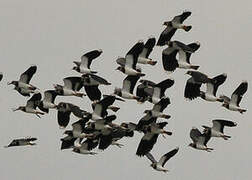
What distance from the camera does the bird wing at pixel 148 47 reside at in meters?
87.9

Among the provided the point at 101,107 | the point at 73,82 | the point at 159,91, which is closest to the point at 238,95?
the point at 159,91

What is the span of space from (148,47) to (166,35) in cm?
102

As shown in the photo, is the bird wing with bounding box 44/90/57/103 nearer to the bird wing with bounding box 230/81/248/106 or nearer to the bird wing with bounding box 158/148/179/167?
the bird wing with bounding box 158/148/179/167

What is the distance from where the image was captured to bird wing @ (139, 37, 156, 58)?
87875 mm

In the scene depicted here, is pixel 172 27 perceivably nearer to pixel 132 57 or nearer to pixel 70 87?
pixel 132 57

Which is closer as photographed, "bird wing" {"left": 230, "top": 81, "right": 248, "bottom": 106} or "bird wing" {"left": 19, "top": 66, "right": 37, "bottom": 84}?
"bird wing" {"left": 230, "top": 81, "right": 248, "bottom": 106}

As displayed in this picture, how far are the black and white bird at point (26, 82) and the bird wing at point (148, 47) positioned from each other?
5.21 metres

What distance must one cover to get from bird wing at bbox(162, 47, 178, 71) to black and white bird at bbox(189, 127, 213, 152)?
11.2 ft

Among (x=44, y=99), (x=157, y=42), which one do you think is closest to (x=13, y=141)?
(x=44, y=99)

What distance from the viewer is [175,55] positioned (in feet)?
289

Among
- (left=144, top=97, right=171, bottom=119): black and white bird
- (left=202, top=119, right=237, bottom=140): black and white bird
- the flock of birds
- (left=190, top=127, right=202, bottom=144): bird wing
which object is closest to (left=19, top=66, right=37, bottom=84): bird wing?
the flock of birds

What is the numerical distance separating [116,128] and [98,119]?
1.07 metres

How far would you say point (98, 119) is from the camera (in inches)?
3420

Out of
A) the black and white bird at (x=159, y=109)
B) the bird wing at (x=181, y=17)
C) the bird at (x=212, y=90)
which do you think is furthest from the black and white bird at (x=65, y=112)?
the bird wing at (x=181, y=17)
